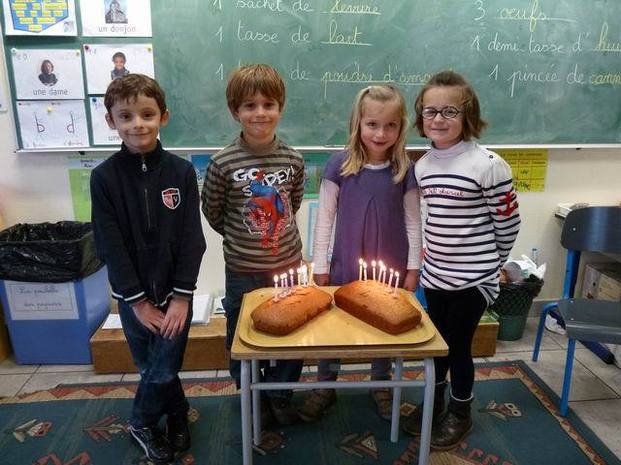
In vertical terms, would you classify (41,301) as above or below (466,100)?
below

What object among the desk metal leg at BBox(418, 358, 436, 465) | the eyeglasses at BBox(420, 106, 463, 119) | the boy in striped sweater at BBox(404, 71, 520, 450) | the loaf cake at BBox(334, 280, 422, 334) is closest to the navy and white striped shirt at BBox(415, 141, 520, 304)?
the boy in striped sweater at BBox(404, 71, 520, 450)

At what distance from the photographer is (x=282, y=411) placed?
2033 millimetres

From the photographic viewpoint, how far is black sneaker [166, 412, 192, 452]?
1886 millimetres

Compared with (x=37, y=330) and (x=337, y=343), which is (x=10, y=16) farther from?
(x=337, y=343)

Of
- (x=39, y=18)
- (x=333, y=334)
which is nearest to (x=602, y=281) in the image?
(x=333, y=334)

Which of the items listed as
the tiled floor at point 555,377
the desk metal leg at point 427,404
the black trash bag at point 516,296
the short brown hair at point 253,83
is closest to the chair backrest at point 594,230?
the black trash bag at point 516,296

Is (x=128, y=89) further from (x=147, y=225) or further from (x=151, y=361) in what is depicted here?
(x=151, y=361)

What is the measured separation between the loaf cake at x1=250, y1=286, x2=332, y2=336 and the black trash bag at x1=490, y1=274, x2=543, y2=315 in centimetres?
155

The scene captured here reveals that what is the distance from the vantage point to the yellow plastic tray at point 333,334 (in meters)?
1.33

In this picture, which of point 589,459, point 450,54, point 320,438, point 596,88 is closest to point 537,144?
point 596,88

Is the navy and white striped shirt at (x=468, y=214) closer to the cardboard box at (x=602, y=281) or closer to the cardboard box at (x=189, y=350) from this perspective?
the cardboard box at (x=189, y=350)

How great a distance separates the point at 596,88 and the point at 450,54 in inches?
35.9

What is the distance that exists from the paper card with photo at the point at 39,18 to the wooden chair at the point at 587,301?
8.85ft

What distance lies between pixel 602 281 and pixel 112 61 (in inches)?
119
